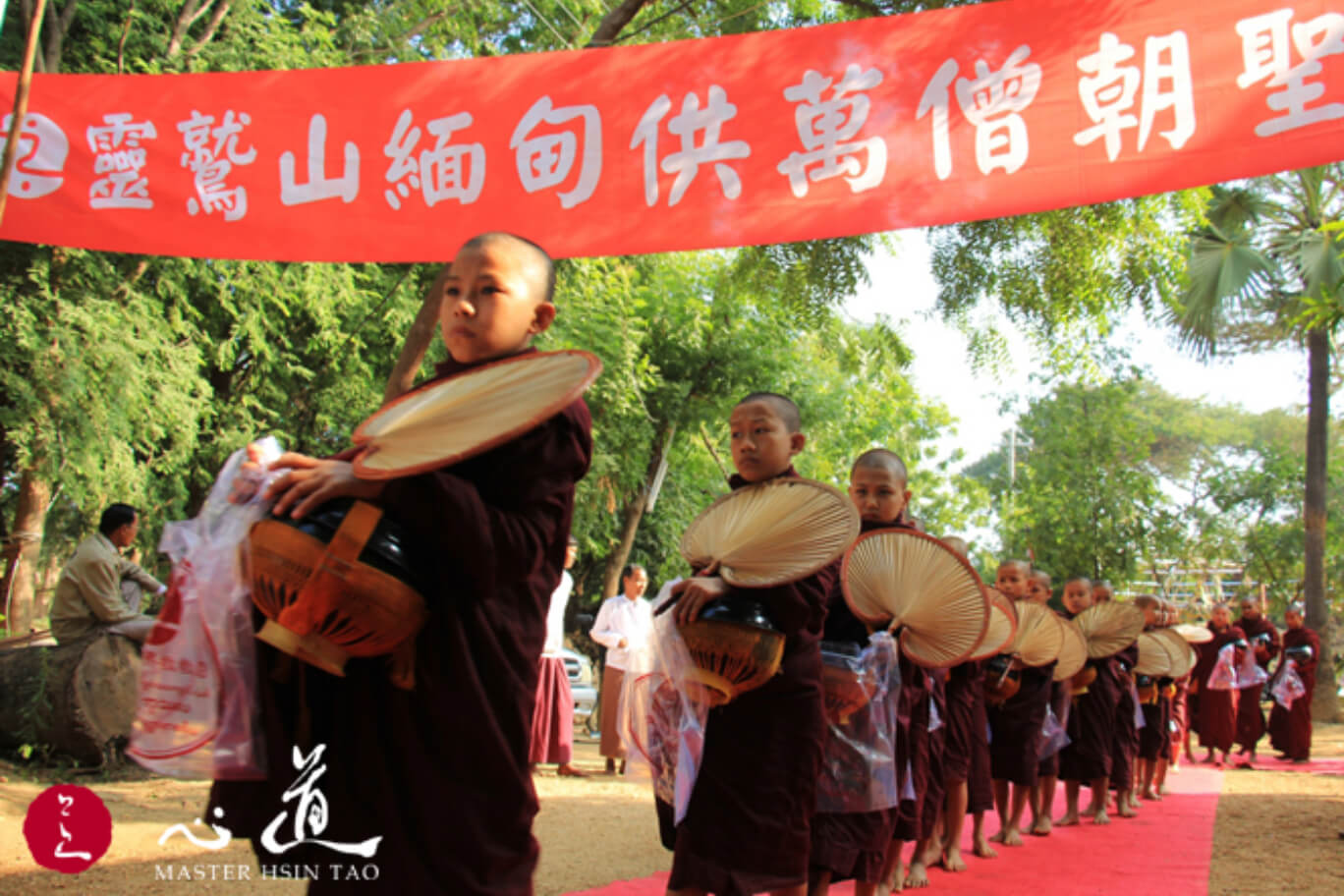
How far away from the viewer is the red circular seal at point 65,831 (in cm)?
384

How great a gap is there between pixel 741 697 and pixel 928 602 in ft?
3.39

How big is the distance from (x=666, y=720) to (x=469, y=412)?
1442 mm

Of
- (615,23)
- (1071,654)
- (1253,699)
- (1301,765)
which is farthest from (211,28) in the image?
(1301,765)

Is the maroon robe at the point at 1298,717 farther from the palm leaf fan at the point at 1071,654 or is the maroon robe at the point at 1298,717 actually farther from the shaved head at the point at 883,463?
the shaved head at the point at 883,463

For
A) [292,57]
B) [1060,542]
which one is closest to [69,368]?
[292,57]

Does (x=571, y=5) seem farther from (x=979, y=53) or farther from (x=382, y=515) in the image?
(x=382, y=515)

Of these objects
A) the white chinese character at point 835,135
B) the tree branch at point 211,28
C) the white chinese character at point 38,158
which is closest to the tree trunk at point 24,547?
the tree branch at point 211,28

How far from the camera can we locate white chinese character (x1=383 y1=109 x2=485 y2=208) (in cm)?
536

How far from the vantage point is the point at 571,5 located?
10172 mm

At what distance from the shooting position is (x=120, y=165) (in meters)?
5.41

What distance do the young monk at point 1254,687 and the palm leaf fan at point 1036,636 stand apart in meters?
7.71

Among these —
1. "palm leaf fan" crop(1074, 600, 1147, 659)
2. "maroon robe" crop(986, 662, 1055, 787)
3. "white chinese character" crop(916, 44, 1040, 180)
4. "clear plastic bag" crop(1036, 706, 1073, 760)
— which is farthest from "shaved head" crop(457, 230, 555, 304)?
"palm leaf fan" crop(1074, 600, 1147, 659)

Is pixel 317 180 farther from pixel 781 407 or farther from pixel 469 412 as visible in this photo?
pixel 469 412

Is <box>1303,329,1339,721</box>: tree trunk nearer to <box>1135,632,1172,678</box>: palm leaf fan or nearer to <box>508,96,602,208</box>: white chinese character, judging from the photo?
<box>1135,632,1172,678</box>: palm leaf fan
